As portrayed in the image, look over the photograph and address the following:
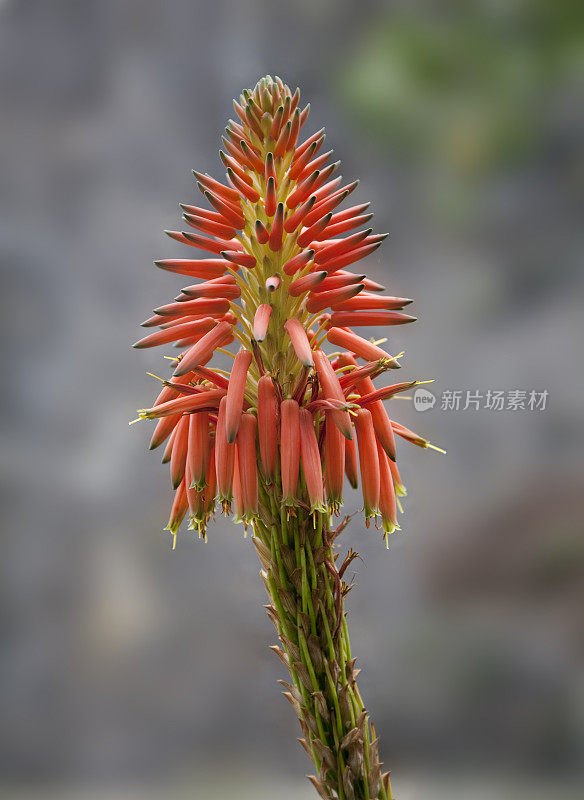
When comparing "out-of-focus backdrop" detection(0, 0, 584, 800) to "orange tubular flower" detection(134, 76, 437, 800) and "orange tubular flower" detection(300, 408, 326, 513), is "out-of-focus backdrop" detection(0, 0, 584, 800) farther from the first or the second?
"orange tubular flower" detection(300, 408, 326, 513)

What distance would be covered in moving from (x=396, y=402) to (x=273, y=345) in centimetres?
116

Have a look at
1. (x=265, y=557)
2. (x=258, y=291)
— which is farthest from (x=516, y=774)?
(x=258, y=291)

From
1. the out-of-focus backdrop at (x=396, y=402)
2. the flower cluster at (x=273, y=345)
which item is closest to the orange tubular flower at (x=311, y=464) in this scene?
the flower cluster at (x=273, y=345)

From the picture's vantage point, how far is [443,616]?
89.9 inches

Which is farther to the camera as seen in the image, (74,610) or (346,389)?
(74,610)

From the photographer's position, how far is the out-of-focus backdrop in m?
2.20

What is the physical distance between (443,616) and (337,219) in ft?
5.11

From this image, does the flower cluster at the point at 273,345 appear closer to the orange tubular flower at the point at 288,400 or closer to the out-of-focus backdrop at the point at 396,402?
the orange tubular flower at the point at 288,400

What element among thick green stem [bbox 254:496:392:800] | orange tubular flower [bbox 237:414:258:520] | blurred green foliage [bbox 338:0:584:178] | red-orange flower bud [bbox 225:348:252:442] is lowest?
thick green stem [bbox 254:496:392:800]

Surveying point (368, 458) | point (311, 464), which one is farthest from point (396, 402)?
point (311, 464)

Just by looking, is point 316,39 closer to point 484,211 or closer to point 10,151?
point 484,211

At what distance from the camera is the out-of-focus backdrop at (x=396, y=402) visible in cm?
220

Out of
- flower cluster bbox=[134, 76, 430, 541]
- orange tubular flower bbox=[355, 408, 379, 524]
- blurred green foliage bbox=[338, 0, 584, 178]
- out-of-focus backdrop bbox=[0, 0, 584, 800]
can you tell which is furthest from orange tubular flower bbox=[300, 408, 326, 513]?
blurred green foliage bbox=[338, 0, 584, 178]

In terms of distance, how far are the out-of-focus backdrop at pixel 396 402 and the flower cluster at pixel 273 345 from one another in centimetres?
103
